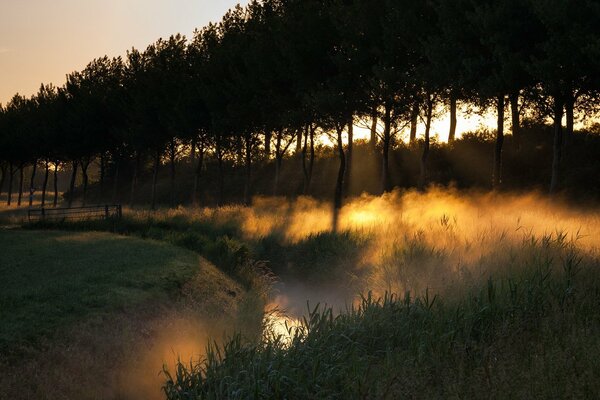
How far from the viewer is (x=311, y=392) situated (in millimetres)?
6934

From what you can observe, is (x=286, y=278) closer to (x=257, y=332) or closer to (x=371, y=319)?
(x=257, y=332)

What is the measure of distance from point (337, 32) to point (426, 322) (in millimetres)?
32032

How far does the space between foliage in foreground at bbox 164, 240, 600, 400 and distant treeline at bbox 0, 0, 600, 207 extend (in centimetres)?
1475

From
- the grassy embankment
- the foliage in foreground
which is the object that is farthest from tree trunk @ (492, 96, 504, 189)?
the foliage in foreground

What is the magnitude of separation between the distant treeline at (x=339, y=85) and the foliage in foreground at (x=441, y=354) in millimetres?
14751

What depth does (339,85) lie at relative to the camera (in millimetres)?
36438

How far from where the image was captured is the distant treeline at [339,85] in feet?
82.5

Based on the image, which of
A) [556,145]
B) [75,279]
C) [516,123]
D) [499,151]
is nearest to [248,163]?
[516,123]

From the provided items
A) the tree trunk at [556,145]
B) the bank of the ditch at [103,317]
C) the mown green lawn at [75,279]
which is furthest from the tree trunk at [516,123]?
the bank of the ditch at [103,317]

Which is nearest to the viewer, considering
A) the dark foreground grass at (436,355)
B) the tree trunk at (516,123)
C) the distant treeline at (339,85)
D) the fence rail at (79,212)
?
the dark foreground grass at (436,355)

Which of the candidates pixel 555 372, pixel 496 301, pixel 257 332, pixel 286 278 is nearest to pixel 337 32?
pixel 286 278

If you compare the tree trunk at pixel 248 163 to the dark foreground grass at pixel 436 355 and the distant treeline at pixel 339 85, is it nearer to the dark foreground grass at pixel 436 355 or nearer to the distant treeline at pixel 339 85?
the distant treeline at pixel 339 85

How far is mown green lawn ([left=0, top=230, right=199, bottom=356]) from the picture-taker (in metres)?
10.7

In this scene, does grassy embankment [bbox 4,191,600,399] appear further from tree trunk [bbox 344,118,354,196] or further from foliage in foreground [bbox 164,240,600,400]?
tree trunk [bbox 344,118,354,196]
